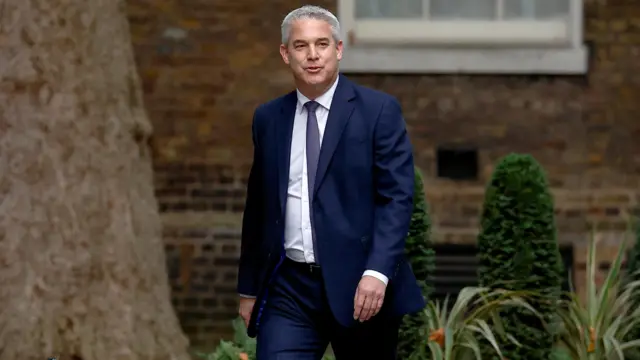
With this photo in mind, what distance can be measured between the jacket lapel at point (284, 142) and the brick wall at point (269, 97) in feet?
14.9

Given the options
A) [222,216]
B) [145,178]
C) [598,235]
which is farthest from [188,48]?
[598,235]

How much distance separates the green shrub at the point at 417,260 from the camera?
22.4ft

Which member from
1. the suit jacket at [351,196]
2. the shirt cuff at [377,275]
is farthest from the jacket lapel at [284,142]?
the shirt cuff at [377,275]

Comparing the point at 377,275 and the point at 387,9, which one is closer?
the point at 377,275

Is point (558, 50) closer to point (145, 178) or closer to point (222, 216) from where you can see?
point (222, 216)

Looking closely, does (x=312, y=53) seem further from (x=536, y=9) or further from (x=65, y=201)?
(x=536, y=9)

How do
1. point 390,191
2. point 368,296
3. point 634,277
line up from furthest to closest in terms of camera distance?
point 634,277, point 390,191, point 368,296

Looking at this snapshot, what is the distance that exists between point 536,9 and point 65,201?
3.98 metres

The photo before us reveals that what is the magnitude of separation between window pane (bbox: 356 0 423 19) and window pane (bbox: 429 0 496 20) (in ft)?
0.42

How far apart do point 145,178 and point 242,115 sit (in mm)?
2200

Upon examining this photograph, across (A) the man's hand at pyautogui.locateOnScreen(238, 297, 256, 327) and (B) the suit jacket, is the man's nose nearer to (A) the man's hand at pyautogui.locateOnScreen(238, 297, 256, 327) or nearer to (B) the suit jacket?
(B) the suit jacket

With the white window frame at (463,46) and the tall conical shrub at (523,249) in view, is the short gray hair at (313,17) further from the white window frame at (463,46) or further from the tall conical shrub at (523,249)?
the white window frame at (463,46)

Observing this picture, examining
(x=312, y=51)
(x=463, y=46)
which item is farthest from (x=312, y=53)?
(x=463, y=46)

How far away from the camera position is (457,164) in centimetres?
906
